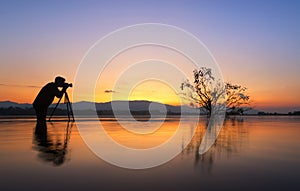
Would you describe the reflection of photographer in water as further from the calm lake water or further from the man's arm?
the calm lake water

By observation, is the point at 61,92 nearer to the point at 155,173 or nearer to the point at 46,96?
the point at 46,96

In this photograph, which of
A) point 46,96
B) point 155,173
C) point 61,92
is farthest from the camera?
point 61,92

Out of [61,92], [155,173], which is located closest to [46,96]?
[61,92]

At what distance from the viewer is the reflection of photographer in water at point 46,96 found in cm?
2798

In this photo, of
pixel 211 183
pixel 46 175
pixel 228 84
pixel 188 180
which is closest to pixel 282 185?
pixel 211 183

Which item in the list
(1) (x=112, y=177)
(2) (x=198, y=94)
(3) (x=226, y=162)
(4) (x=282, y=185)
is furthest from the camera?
(2) (x=198, y=94)

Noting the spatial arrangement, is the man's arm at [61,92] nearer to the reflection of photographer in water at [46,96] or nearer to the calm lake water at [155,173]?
the reflection of photographer in water at [46,96]

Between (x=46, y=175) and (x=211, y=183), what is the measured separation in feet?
11.7

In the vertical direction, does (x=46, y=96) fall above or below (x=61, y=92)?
below

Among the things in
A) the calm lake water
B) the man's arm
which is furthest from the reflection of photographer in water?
Answer: the calm lake water

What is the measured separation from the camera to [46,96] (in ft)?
91.8

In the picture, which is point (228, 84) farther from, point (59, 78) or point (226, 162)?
point (226, 162)

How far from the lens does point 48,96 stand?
2805cm

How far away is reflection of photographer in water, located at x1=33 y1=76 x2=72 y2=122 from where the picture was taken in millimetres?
27984
